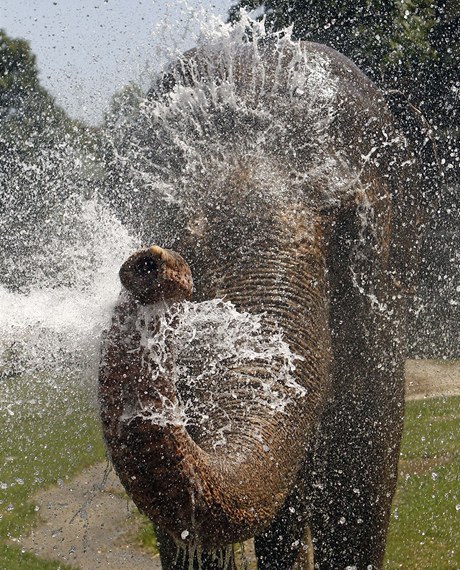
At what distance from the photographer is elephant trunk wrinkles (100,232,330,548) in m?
2.04

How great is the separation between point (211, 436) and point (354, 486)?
1.90 m

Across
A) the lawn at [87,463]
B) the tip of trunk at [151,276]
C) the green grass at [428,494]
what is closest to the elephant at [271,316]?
the tip of trunk at [151,276]

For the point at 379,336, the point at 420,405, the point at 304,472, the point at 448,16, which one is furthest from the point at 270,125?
the point at 420,405

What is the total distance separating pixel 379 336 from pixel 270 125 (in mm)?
1057

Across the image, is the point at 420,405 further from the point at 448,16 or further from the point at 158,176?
the point at 158,176

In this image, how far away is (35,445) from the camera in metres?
8.83

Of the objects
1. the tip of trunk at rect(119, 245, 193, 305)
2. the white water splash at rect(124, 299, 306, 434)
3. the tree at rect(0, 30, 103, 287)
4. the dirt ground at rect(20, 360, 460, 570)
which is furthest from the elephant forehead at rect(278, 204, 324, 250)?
the tree at rect(0, 30, 103, 287)

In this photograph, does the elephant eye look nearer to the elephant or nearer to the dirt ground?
the elephant

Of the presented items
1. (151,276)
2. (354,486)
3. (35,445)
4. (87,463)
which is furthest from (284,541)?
(35,445)

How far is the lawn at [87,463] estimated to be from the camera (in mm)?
5805

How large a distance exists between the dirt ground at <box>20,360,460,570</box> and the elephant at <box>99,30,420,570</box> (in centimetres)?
142

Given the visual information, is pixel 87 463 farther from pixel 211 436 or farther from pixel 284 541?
pixel 211 436

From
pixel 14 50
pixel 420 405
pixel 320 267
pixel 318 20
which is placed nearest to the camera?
pixel 320 267

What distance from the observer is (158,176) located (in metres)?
3.67
